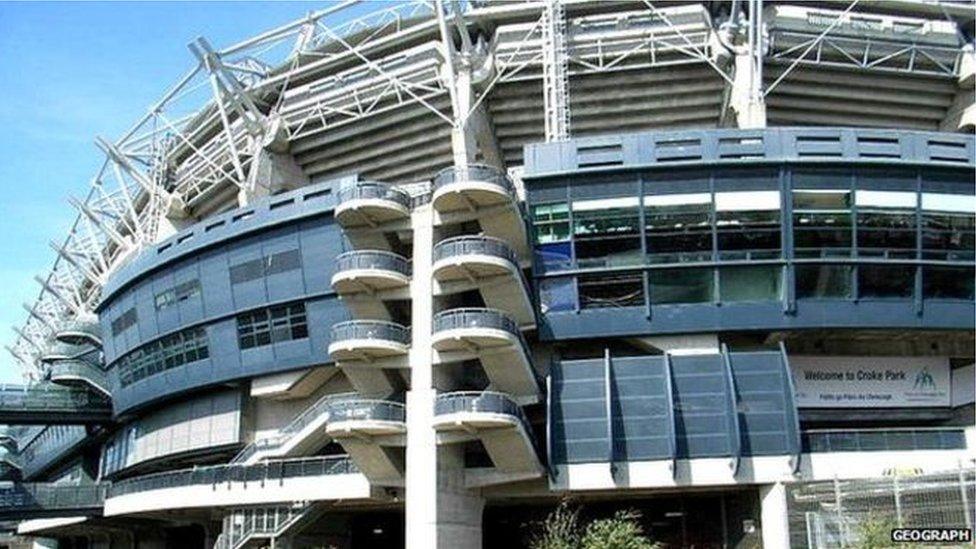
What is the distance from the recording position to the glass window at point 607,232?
38.2 metres

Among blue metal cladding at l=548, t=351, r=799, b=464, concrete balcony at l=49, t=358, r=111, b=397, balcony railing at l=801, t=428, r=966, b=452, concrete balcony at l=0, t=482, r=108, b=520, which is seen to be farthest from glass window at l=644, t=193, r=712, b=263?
concrete balcony at l=49, t=358, r=111, b=397

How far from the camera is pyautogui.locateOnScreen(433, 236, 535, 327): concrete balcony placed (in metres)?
36.1

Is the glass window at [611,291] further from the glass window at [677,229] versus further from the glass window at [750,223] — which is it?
the glass window at [750,223]

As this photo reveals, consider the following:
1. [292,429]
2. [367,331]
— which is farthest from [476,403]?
[292,429]

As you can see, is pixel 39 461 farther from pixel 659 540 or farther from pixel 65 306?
pixel 659 540

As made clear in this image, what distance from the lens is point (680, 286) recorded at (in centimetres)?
3831

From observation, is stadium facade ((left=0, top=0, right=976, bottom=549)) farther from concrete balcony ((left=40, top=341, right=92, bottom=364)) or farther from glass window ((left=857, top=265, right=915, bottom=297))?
concrete balcony ((left=40, top=341, right=92, bottom=364))

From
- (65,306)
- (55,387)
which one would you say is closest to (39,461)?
(65,306)

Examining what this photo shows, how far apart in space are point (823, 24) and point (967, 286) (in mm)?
14489

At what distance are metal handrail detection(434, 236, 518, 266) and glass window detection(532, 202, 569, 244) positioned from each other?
2446 millimetres

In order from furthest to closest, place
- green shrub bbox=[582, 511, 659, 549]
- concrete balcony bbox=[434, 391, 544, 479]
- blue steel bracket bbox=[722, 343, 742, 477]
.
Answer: blue steel bracket bbox=[722, 343, 742, 477]
concrete balcony bbox=[434, 391, 544, 479]
green shrub bbox=[582, 511, 659, 549]

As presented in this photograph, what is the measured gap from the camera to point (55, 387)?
60.7m

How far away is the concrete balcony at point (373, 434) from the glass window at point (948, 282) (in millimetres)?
22196

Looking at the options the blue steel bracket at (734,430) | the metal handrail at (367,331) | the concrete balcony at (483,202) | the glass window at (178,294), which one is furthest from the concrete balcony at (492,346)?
the glass window at (178,294)
